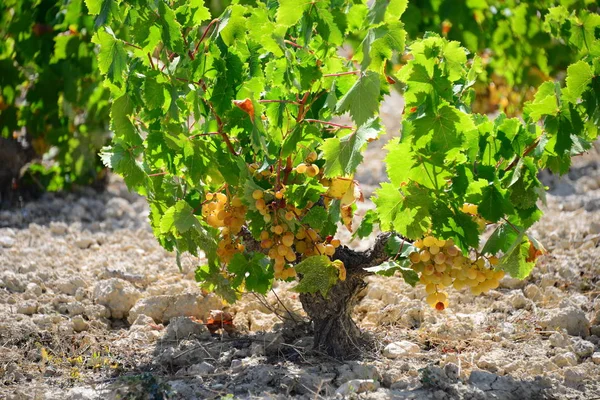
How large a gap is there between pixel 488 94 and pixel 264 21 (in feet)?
13.7

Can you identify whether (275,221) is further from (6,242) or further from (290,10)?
(6,242)

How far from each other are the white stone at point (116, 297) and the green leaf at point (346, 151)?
1374 mm

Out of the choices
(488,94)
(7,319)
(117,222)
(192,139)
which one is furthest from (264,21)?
(488,94)

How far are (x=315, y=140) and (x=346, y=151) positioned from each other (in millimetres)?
247

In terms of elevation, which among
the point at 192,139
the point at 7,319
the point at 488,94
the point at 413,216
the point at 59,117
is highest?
the point at 488,94

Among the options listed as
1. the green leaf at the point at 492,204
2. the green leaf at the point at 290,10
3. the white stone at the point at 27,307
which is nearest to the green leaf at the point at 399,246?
the green leaf at the point at 492,204

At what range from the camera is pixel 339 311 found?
2.65 metres

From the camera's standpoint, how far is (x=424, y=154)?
2.04 meters

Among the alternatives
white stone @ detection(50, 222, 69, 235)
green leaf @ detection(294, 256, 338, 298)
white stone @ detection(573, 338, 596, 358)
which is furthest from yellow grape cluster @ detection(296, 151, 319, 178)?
white stone @ detection(50, 222, 69, 235)

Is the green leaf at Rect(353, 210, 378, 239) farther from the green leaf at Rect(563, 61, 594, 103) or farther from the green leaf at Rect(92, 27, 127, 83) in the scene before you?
the green leaf at Rect(92, 27, 127, 83)

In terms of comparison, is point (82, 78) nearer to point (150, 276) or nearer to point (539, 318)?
point (150, 276)

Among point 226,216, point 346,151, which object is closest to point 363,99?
point 346,151

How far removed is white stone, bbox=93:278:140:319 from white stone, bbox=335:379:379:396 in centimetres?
106

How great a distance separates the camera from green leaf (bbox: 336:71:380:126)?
1.84 metres
